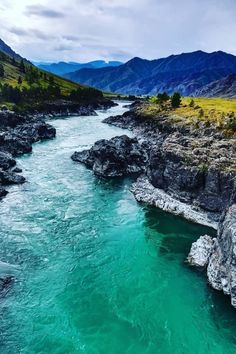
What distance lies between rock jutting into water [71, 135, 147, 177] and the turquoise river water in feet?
39.6

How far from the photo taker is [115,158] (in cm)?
7956

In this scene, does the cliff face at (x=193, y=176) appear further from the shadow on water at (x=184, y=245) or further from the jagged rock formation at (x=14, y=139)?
the jagged rock formation at (x=14, y=139)

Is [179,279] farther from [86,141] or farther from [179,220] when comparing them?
Result: [86,141]

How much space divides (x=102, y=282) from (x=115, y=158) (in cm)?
4222

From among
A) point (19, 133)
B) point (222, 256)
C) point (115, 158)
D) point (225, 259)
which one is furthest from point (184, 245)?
point (19, 133)

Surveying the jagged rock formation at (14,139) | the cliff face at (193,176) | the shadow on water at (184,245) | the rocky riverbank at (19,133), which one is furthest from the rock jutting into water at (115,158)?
the shadow on water at (184,245)

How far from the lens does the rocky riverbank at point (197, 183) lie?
137ft

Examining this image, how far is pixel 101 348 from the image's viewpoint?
3173cm

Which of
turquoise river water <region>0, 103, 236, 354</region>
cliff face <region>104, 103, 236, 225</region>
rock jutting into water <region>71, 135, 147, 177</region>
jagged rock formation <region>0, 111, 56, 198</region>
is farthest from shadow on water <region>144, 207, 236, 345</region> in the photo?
jagged rock formation <region>0, 111, 56, 198</region>

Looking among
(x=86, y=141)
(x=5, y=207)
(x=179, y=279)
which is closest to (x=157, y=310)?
(x=179, y=279)

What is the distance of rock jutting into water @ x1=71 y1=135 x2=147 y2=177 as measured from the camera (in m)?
78.1

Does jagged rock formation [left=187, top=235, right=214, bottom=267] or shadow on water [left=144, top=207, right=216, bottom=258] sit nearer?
jagged rock formation [left=187, top=235, right=214, bottom=267]

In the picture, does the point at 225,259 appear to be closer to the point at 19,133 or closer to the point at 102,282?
the point at 102,282

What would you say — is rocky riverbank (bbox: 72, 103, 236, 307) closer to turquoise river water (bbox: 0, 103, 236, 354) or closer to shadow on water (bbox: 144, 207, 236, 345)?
shadow on water (bbox: 144, 207, 236, 345)
